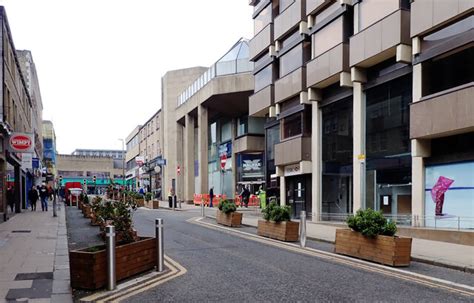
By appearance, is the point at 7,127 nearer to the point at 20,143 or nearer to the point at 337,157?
the point at 20,143

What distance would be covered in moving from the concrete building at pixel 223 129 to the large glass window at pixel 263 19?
8818 mm

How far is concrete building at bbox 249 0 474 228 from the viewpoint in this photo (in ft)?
51.1

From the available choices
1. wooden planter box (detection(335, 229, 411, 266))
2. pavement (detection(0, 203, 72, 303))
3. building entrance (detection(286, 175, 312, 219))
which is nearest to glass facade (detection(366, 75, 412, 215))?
building entrance (detection(286, 175, 312, 219))

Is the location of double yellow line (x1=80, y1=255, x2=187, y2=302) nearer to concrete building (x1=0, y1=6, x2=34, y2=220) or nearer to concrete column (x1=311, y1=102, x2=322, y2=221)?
concrete building (x1=0, y1=6, x2=34, y2=220)

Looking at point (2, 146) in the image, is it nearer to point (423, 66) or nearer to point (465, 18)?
point (423, 66)

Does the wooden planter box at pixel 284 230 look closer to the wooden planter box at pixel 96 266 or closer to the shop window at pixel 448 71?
the shop window at pixel 448 71

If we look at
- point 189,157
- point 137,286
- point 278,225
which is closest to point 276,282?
point 137,286

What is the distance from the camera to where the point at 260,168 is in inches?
1697

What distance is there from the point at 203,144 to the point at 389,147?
2877 centimetres

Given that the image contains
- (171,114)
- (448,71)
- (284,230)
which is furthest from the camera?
(171,114)

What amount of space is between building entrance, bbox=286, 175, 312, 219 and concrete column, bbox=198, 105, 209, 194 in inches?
755

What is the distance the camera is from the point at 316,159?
77.8 feet

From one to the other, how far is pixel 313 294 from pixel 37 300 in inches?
161

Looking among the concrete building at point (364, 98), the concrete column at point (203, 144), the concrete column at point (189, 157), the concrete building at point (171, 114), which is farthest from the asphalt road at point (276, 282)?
the concrete building at point (171, 114)
